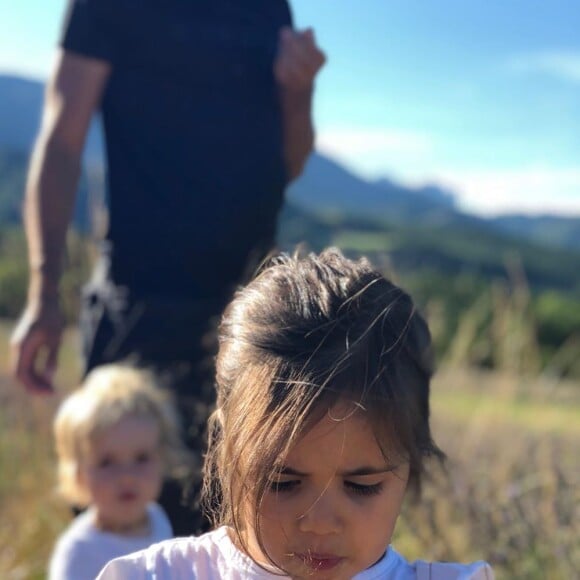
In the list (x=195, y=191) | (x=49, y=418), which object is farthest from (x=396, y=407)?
(x=49, y=418)

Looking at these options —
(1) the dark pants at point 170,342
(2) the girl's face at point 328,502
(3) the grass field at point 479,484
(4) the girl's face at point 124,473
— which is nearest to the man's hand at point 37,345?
(1) the dark pants at point 170,342

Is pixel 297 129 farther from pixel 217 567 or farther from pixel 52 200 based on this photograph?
pixel 217 567

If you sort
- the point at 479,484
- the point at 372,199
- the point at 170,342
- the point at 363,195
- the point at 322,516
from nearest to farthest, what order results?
1. the point at 322,516
2. the point at 170,342
3. the point at 479,484
4. the point at 363,195
5. the point at 372,199

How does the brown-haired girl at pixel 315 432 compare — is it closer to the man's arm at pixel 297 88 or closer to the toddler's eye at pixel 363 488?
the toddler's eye at pixel 363 488

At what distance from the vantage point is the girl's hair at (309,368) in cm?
122

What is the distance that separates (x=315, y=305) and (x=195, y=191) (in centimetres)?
123

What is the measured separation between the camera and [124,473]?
2.61 metres

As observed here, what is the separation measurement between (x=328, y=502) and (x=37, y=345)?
1.35 meters

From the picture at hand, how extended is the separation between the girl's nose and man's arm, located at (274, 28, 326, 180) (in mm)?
1426

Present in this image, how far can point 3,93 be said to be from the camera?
117ft

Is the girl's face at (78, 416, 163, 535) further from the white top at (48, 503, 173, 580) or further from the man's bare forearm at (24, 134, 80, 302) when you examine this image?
the man's bare forearm at (24, 134, 80, 302)

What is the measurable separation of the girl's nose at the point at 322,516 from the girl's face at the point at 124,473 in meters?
1.47

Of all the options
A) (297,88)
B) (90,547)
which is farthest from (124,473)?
(297,88)

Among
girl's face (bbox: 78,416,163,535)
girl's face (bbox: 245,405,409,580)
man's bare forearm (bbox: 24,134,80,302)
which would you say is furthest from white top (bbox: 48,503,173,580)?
girl's face (bbox: 245,405,409,580)
